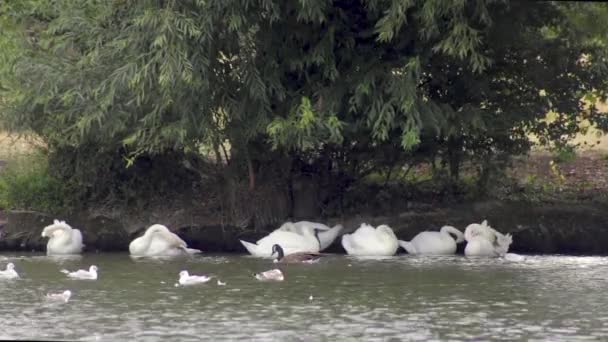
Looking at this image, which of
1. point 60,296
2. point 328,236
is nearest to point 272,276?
point 60,296

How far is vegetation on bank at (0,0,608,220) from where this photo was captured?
50.5ft

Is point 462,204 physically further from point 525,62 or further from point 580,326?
point 580,326

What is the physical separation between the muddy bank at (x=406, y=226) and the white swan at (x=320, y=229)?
24cm

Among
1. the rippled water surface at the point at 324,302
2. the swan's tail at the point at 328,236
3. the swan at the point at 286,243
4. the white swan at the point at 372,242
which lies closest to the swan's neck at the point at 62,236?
the rippled water surface at the point at 324,302

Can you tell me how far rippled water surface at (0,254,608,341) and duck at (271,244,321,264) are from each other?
0.22 metres

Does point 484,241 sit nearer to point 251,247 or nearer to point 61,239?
point 251,247

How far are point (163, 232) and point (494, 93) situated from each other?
516 centimetres

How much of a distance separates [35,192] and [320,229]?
470cm

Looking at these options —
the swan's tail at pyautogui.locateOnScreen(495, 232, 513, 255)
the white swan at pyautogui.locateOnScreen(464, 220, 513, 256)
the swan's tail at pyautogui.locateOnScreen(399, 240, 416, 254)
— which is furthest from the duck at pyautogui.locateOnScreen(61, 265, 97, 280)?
the swan's tail at pyautogui.locateOnScreen(495, 232, 513, 255)

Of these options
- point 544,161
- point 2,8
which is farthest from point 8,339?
Answer: point 544,161

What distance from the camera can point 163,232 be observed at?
1775 cm

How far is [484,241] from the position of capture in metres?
17.4

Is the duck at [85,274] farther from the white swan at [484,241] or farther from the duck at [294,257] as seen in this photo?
the white swan at [484,241]

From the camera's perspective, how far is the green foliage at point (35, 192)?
64.2ft
